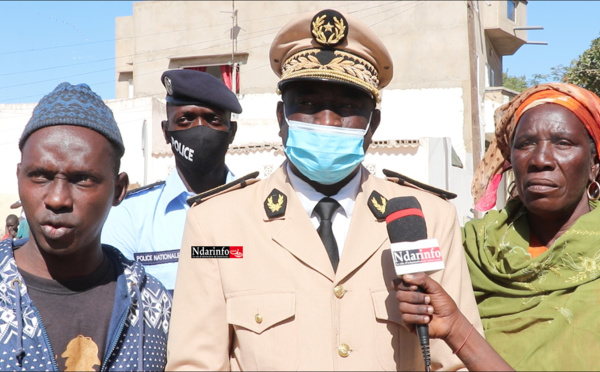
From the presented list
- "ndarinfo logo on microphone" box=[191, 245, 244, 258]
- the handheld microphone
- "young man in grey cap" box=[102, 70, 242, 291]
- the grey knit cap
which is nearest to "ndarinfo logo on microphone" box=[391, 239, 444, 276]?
the handheld microphone

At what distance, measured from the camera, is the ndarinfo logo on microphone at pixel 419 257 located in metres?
2.47

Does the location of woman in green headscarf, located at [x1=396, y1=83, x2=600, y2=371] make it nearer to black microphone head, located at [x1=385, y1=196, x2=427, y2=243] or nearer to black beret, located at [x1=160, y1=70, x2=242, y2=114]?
black microphone head, located at [x1=385, y1=196, x2=427, y2=243]

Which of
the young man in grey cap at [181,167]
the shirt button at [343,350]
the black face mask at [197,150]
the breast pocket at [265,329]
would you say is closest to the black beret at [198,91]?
the young man in grey cap at [181,167]

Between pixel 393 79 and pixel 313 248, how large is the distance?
23.2m

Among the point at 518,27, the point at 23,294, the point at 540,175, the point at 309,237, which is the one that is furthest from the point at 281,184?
the point at 518,27

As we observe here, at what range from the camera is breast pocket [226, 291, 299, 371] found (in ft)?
8.70

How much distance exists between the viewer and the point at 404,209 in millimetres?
2588

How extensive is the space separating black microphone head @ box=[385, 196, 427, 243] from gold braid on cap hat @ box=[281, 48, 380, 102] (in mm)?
600

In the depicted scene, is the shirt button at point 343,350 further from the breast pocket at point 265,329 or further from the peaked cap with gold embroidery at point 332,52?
the peaked cap with gold embroidery at point 332,52

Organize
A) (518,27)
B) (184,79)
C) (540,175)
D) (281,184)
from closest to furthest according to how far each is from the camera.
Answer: (281,184), (540,175), (184,79), (518,27)

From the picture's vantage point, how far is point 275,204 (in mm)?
2928

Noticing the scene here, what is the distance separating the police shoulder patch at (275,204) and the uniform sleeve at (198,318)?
11.6 inches

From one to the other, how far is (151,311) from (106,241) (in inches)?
38.2

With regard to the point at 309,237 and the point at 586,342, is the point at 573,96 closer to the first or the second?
the point at 586,342
